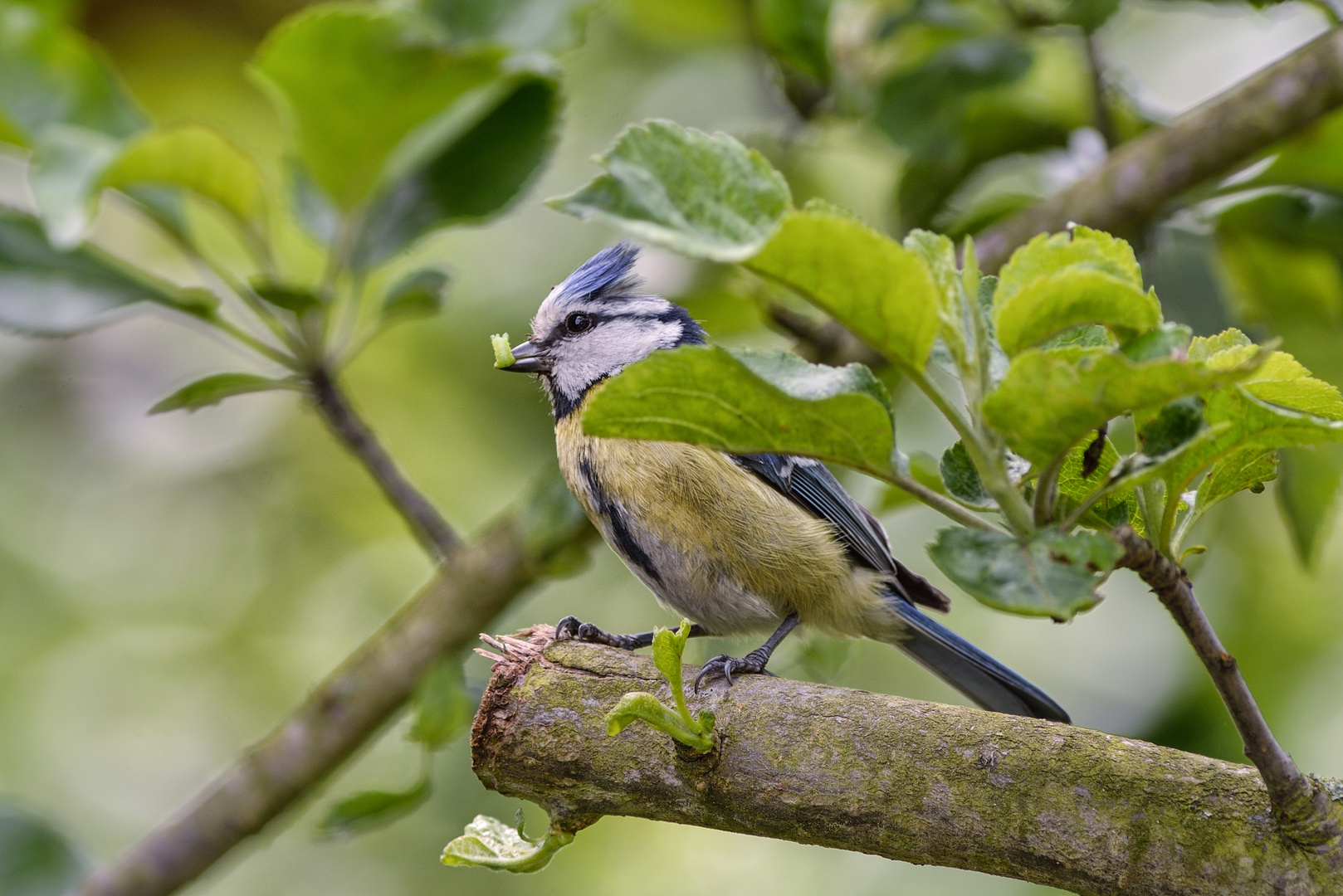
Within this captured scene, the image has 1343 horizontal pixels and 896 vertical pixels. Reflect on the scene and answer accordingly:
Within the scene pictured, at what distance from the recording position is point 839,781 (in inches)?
48.7

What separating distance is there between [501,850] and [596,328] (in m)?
1.54

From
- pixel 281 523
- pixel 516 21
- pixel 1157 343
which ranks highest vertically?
pixel 516 21

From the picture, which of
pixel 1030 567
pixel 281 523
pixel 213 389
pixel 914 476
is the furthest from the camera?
pixel 281 523

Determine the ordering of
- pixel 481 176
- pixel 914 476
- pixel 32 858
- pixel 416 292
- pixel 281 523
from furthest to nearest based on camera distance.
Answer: pixel 281 523, pixel 32 858, pixel 481 176, pixel 416 292, pixel 914 476

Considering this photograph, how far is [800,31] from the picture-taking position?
7.83 ft

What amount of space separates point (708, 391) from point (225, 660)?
141 inches

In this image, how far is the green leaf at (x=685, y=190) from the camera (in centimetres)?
88

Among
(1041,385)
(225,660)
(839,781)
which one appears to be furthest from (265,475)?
(1041,385)

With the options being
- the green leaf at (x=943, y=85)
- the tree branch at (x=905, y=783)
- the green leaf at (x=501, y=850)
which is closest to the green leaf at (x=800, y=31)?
the green leaf at (x=943, y=85)

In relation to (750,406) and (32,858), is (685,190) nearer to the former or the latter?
(750,406)

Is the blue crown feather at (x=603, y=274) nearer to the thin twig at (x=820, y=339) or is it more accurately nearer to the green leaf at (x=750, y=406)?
the thin twig at (x=820, y=339)

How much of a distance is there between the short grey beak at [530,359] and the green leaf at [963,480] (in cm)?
164

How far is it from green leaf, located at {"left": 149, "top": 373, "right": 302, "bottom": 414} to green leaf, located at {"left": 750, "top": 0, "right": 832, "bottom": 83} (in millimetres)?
1264

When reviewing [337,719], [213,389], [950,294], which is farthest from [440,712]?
[950,294]
